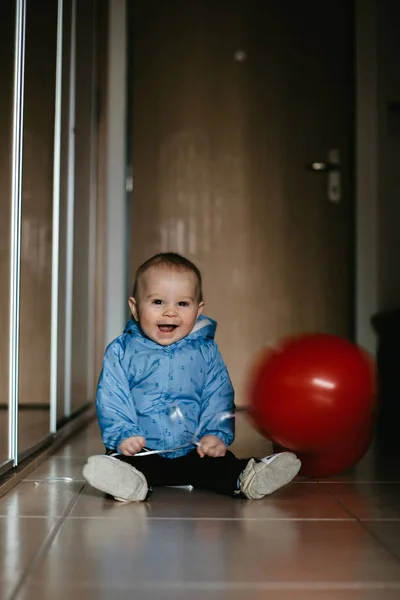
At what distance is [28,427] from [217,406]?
0.59 meters

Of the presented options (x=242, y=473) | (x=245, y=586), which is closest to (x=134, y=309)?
(x=242, y=473)

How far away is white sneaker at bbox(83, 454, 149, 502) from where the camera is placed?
1.55 m

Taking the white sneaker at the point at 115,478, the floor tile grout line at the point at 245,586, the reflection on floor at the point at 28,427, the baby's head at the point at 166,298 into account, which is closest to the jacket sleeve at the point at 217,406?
the baby's head at the point at 166,298

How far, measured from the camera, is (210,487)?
1.75 m

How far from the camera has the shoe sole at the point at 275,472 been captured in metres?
1.62

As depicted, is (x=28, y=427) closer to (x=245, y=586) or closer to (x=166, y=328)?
(x=166, y=328)

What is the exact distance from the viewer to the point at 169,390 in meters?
1.82

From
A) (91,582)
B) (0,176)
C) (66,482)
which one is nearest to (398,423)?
(66,482)

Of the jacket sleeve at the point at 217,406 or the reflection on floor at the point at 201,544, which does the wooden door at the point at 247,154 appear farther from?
the reflection on floor at the point at 201,544

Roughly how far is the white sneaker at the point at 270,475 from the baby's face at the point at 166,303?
0.38 meters

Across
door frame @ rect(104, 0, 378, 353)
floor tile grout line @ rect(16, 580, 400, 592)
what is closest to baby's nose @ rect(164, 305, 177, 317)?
floor tile grout line @ rect(16, 580, 400, 592)

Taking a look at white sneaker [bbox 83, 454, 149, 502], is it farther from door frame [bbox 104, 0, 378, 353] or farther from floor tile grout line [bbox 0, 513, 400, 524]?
door frame [bbox 104, 0, 378, 353]

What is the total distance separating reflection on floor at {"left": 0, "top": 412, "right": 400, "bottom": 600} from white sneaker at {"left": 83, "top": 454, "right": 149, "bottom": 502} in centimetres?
3

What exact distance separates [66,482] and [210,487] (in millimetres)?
344
